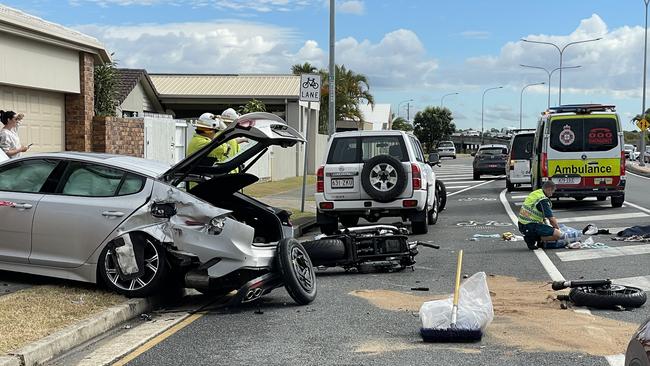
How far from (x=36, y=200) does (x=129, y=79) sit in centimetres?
2385

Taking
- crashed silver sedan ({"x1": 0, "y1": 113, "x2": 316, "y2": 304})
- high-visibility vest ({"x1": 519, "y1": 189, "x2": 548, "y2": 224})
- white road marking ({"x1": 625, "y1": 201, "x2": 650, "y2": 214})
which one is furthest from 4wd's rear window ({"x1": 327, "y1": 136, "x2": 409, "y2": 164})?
white road marking ({"x1": 625, "y1": 201, "x2": 650, "y2": 214})

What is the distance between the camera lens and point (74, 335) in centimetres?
644

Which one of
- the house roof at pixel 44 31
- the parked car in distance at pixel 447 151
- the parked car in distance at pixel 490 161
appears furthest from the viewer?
the parked car in distance at pixel 447 151

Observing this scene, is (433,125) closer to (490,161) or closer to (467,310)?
(490,161)

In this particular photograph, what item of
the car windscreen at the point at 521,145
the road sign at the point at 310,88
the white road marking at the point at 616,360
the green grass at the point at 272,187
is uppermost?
the road sign at the point at 310,88

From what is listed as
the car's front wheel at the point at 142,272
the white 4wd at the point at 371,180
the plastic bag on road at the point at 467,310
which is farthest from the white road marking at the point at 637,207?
the car's front wheel at the point at 142,272

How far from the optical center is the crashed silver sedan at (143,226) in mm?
7762

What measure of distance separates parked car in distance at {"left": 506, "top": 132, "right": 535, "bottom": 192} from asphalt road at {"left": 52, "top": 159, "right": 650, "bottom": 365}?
1415 centimetres

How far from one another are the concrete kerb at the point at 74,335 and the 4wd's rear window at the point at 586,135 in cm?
1360

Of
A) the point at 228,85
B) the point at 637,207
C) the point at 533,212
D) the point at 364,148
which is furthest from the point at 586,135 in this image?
the point at 228,85

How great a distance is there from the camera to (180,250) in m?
7.75

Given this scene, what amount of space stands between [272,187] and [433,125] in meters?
78.8

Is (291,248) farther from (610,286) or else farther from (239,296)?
(610,286)

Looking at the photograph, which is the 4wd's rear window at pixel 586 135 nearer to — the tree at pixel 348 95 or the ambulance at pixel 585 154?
the ambulance at pixel 585 154
